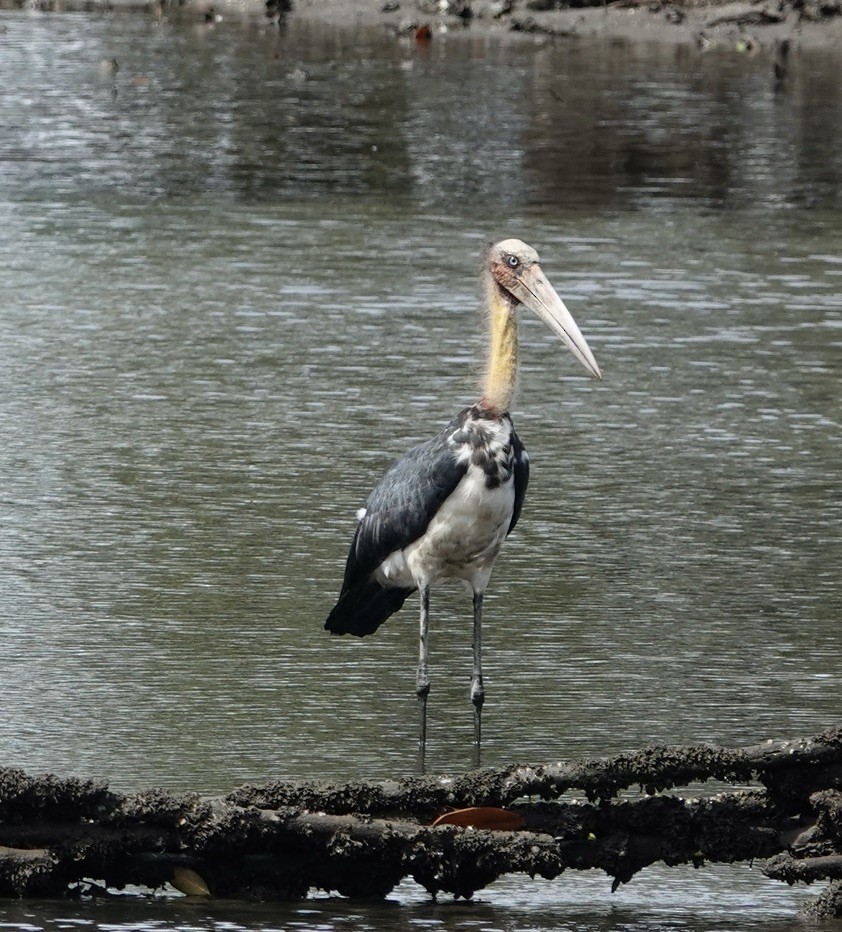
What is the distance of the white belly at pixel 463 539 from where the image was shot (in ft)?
23.5

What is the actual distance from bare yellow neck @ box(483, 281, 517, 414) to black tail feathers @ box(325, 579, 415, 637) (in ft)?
2.61

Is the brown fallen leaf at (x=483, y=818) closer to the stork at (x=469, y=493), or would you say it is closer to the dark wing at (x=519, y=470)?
the stork at (x=469, y=493)

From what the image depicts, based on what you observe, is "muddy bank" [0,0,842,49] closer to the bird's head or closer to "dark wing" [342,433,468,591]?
the bird's head

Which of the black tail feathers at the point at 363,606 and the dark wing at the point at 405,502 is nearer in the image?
the dark wing at the point at 405,502

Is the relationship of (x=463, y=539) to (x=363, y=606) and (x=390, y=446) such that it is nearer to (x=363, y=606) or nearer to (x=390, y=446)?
(x=363, y=606)

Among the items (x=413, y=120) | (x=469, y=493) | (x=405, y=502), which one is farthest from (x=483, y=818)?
(x=413, y=120)

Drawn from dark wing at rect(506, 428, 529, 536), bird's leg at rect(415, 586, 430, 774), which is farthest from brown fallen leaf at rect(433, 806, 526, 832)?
dark wing at rect(506, 428, 529, 536)

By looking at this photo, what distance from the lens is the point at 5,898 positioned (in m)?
5.80

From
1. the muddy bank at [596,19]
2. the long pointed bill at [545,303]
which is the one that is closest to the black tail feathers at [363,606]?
the long pointed bill at [545,303]

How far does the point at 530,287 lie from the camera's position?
7414 millimetres

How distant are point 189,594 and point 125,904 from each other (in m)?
3.15

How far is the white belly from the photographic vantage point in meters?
7.17

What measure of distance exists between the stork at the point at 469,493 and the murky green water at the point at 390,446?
17.3 inches

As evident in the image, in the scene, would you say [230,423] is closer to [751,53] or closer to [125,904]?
[125,904]
